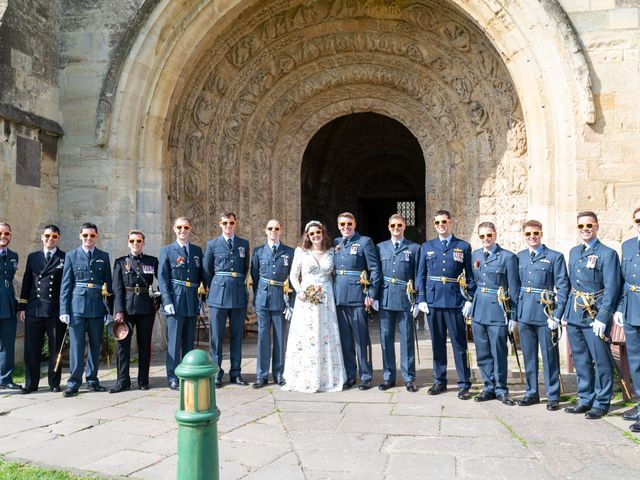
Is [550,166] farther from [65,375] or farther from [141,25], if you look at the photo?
[65,375]

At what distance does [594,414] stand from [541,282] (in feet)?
3.55

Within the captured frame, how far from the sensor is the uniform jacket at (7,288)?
6090 millimetres

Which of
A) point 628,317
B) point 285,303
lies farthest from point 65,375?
point 628,317

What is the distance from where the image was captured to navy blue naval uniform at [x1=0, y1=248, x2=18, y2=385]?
20.0 ft

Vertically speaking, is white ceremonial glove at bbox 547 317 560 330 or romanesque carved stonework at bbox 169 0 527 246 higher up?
romanesque carved stonework at bbox 169 0 527 246

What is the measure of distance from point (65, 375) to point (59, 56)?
13.3ft

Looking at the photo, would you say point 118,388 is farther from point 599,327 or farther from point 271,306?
point 599,327

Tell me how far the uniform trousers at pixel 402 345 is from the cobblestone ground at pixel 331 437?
0.54 ft

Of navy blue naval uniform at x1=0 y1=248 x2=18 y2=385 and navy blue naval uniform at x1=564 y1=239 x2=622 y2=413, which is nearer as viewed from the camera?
navy blue naval uniform at x1=564 y1=239 x2=622 y2=413

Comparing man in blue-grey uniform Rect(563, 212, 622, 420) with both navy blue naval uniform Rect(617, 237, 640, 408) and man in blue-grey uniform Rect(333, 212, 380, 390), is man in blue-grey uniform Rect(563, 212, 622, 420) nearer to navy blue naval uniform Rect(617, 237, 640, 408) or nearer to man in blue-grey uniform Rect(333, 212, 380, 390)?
navy blue naval uniform Rect(617, 237, 640, 408)

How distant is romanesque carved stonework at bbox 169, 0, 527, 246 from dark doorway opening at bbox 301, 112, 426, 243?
3181 mm

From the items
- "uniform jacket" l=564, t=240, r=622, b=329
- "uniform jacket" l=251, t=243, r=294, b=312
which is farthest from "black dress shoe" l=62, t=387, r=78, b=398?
"uniform jacket" l=564, t=240, r=622, b=329

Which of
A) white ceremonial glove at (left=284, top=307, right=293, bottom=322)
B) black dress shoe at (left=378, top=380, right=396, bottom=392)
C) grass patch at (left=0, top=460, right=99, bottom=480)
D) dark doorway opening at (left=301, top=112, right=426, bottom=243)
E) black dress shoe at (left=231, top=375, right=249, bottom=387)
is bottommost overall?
grass patch at (left=0, top=460, right=99, bottom=480)

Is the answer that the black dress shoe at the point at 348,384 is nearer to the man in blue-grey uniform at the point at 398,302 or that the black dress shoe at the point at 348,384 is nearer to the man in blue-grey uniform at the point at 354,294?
the man in blue-grey uniform at the point at 354,294
